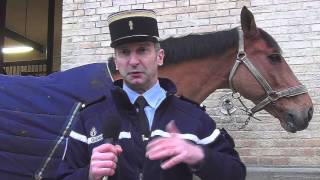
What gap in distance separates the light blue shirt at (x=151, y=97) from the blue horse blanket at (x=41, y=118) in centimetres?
150

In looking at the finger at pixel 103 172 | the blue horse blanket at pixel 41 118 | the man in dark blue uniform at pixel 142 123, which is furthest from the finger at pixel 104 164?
the blue horse blanket at pixel 41 118

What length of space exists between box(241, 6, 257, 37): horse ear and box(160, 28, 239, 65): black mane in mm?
81

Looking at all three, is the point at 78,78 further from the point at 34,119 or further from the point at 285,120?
the point at 285,120

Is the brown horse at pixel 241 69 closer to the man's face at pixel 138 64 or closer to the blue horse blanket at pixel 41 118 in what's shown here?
the blue horse blanket at pixel 41 118

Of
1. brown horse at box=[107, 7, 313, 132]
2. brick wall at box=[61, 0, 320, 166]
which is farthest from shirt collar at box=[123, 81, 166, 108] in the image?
brick wall at box=[61, 0, 320, 166]

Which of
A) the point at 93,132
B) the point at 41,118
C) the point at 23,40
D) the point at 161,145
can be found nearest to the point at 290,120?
the point at 41,118

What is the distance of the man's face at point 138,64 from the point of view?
204cm

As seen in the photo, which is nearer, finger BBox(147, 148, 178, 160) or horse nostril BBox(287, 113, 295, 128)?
finger BBox(147, 148, 178, 160)

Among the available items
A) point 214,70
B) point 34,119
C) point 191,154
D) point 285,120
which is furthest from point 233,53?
point 191,154

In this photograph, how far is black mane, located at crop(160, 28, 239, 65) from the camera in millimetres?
3938

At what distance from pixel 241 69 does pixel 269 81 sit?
226 mm

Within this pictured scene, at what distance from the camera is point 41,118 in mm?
3656

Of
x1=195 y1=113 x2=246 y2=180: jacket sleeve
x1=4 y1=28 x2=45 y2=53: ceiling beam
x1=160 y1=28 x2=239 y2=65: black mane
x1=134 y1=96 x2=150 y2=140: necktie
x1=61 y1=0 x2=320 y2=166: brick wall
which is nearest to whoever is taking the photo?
x1=195 y1=113 x2=246 y2=180: jacket sleeve

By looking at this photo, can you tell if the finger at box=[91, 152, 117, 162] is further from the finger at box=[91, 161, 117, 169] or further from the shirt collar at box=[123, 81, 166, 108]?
the shirt collar at box=[123, 81, 166, 108]
